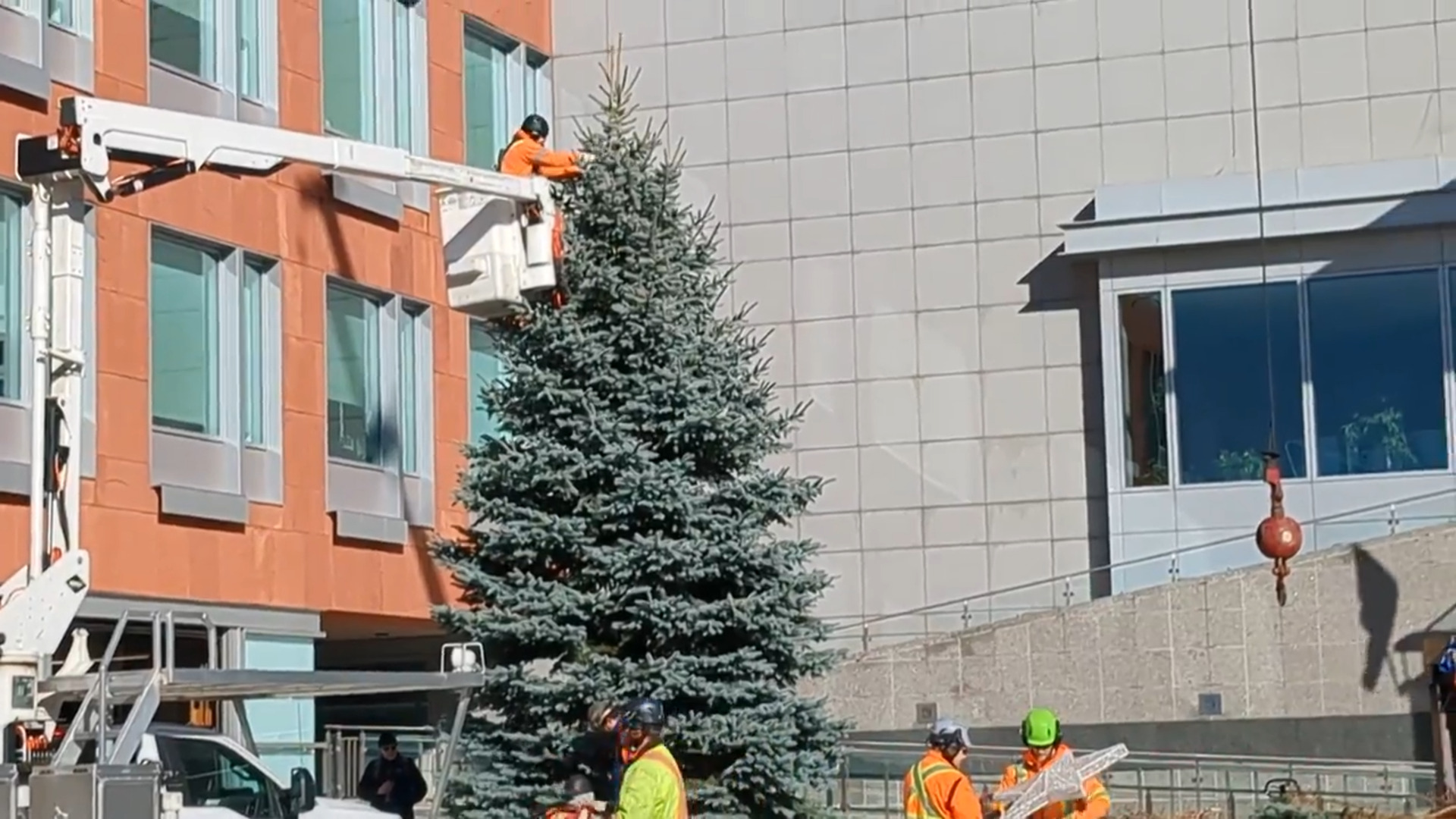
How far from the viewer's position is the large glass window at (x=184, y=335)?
23.4 metres

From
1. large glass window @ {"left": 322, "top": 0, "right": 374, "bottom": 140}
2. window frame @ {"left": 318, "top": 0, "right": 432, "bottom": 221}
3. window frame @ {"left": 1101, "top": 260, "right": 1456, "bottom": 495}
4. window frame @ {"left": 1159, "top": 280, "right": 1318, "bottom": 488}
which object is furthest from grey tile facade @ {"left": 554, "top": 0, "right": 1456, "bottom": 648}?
large glass window @ {"left": 322, "top": 0, "right": 374, "bottom": 140}

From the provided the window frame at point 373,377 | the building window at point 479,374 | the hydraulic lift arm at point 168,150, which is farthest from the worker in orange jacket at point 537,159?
the building window at point 479,374

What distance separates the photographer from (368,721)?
20.3m

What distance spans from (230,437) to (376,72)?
16.5ft

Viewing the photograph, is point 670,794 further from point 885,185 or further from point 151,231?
point 885,185

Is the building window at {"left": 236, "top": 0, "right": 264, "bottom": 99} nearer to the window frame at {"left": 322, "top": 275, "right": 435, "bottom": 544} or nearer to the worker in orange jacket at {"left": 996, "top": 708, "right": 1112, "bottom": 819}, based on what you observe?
the window frame at {"left": 322, "top": 275, "right": 435, "bottom": 544}

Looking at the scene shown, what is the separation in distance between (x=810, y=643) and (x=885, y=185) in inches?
581

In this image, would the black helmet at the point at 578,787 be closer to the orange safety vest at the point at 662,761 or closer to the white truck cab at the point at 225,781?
the white truck cab at the point at 225,781

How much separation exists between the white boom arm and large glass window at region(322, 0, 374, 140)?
9.78 m

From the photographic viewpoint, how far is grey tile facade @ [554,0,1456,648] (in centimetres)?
3244

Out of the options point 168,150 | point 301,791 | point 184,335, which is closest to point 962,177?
point 184,335

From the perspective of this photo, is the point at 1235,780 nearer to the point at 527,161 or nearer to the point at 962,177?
the point at 962,177

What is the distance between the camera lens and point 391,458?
88.2 ft

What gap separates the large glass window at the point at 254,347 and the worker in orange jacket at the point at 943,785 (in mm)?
12996
